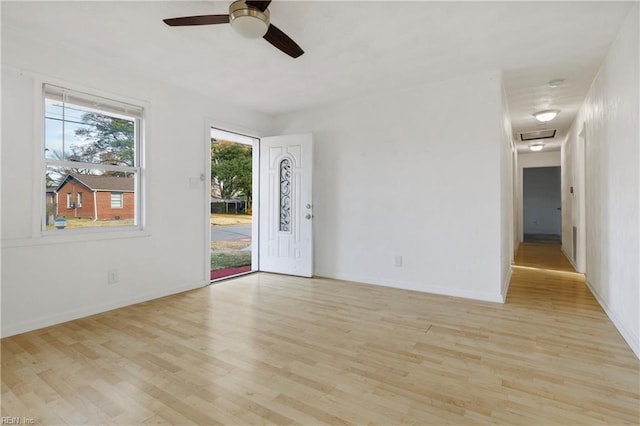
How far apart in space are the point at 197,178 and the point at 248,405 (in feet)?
10.2

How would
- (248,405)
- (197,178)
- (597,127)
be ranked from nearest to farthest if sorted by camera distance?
(248,405)
(597,127)
(197,178)

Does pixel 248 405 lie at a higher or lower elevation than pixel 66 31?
lower

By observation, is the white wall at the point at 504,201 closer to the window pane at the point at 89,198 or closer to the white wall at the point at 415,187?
the white wall at the point at 415,187

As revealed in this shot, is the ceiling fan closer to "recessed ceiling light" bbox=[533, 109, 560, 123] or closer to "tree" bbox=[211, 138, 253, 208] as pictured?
"recessed ceiling light" bbox=[533, 109, 560, 123]

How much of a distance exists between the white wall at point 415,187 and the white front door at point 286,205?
0.72 ft

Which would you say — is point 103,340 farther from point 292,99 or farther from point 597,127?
point 597,127

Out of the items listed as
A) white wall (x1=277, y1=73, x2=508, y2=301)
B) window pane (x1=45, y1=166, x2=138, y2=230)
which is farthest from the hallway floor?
window pane (x1=45, y1=166, x2=138, y2=230)

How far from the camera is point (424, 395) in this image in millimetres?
1856

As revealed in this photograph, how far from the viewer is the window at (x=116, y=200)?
3490mm

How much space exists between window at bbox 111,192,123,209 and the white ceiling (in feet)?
4.39

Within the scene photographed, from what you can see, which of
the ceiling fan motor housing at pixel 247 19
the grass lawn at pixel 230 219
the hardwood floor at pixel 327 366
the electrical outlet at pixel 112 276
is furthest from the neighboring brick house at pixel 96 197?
the grass lawn at pixel 230 219

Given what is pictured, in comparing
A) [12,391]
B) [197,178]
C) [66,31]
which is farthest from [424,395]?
[66,31]

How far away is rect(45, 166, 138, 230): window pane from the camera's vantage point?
120 inches

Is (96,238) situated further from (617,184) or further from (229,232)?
(229,232)
